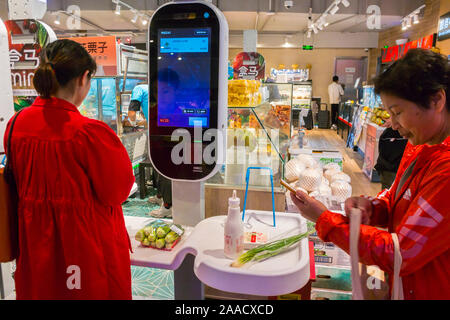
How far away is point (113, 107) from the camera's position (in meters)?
5.27

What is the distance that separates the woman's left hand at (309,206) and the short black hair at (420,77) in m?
0.47

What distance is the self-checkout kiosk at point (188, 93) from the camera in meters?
1.67

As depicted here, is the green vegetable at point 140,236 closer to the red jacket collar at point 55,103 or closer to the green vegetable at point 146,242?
the green vegetable at point 146,242

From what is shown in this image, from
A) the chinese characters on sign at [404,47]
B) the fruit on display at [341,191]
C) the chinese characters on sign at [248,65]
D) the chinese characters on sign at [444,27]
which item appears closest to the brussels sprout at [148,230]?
the fruit on display at [341,191]

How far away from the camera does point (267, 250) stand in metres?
1.50

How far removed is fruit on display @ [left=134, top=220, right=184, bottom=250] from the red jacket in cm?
83

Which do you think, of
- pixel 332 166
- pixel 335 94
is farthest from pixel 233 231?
pixel 335 94

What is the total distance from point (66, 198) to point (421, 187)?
1.17 meters

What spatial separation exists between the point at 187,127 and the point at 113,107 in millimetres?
3864

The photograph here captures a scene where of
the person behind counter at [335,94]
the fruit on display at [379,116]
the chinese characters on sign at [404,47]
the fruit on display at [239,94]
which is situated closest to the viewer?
the fruit on display at [239,94]

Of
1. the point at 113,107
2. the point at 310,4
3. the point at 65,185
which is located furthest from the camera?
the point at 310,4

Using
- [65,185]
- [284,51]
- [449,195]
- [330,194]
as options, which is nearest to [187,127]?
[65,185]

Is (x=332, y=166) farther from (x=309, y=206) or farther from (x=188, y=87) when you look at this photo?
(x=309, y=206)

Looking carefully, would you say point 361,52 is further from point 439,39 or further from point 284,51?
point 439,39
